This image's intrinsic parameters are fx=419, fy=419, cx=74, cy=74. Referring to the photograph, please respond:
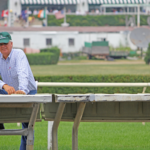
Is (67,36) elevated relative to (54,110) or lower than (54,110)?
lower

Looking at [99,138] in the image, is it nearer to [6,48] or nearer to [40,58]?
[6,48]

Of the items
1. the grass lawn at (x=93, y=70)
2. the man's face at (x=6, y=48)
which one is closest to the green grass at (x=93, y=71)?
the grass lawn at (x=93, y=70)

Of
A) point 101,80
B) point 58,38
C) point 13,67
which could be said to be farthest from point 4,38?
point 58,38

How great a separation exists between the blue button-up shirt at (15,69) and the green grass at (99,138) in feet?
4.50

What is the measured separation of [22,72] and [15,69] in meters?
0.20

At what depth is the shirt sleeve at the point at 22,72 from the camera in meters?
3.37

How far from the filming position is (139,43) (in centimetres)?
3123

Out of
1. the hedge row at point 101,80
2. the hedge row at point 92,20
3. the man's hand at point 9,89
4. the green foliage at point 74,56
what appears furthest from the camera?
the hedge row at point 92,20

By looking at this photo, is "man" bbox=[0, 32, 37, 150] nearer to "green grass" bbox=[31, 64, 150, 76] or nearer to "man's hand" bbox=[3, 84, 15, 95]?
"man's hand" bbox=[3, 84, 15, 95]

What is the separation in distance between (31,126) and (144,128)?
3733 millimetres

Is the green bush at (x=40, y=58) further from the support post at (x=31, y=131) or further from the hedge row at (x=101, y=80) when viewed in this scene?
the support post at (x=31, y=131)

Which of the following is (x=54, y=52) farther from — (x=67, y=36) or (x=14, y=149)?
(x=14, y=149)

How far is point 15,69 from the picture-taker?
3650mm

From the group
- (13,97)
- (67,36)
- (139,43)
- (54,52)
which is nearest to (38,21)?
(67,36)
